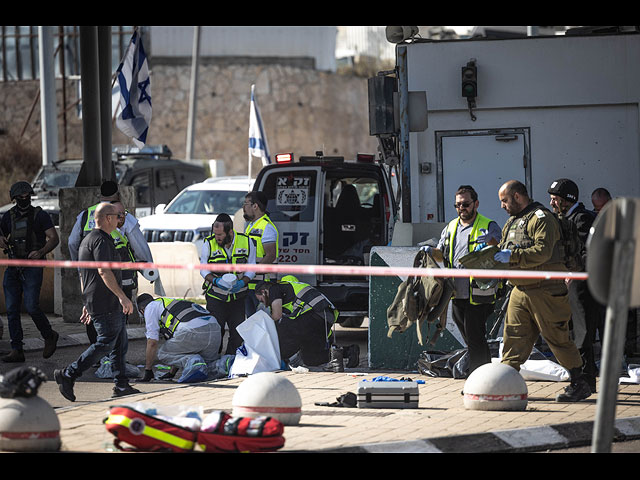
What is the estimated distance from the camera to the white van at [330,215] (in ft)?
45.3

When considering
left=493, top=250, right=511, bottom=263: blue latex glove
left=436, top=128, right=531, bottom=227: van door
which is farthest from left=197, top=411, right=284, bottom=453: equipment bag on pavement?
left=436, top=128, right=531, bottom=227: van door

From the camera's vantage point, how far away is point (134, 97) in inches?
657

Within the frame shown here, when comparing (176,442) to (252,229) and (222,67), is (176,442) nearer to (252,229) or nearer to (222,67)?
(252,229)

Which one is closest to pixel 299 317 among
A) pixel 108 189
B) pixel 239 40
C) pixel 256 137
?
pixel 108 189

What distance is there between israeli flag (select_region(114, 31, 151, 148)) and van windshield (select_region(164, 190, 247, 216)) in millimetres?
4127

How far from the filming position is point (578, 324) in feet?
32.1

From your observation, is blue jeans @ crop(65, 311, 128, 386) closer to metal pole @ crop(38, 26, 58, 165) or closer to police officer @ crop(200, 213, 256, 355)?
police officer @ crop(200, 213, 256, 355)

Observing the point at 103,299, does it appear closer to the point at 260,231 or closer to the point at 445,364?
the point at 260,231

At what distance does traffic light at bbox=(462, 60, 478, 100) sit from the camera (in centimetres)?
1301

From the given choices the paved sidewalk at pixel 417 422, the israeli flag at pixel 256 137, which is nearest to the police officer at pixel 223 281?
the paved sidewalk at pixel 417 422

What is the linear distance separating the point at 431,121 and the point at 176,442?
24.6 ft

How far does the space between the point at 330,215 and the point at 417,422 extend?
690cm
